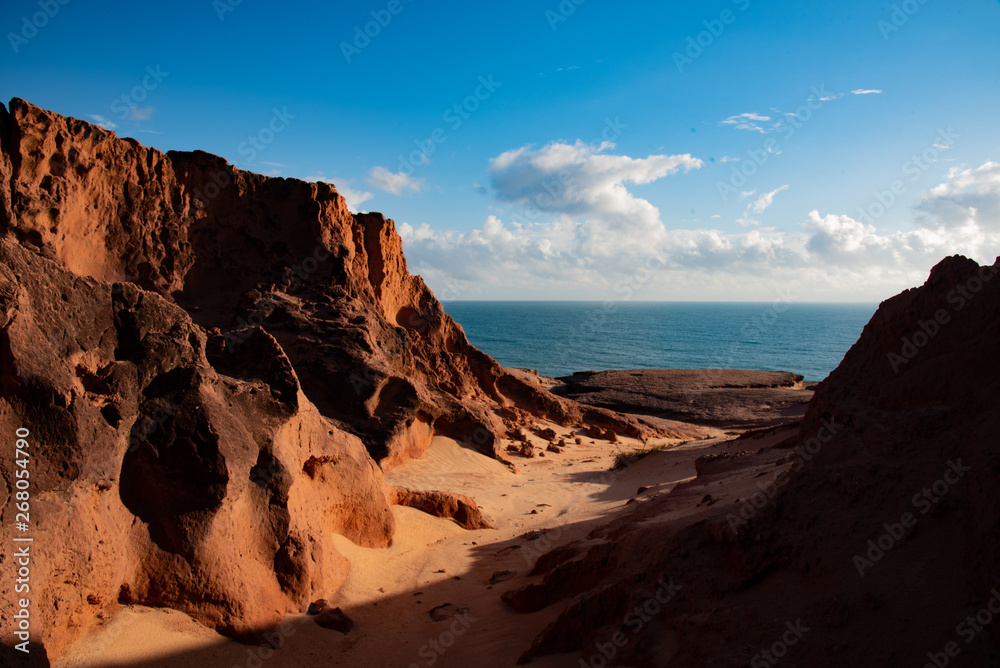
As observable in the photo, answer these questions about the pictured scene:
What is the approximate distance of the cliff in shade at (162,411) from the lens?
4234 mm

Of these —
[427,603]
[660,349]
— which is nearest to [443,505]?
[427,603]

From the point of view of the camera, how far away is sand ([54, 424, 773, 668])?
453 cm

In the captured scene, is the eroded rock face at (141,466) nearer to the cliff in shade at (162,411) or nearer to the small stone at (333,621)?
the cliff in shade at (162,411)

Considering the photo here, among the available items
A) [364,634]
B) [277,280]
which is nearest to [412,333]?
[277,280]

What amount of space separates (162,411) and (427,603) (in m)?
3.47

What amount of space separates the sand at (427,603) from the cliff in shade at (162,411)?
24 cm

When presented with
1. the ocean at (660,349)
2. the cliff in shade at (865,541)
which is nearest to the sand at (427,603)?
the cliff in shade at (865,541)

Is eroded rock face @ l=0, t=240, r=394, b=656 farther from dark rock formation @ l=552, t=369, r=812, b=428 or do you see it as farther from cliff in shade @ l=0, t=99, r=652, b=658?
dark rock formation @ l=552, t=369, r=812, b=428

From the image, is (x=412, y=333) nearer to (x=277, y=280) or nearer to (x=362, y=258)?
(x=362, y=258)

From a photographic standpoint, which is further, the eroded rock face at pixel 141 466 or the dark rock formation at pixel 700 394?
the dark rock formation at pixel 700 394

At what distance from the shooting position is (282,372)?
6.62 metres

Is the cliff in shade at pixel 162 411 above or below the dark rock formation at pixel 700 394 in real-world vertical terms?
above

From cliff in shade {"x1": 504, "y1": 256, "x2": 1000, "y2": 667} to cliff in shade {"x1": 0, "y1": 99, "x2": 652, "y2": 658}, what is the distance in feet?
9.79

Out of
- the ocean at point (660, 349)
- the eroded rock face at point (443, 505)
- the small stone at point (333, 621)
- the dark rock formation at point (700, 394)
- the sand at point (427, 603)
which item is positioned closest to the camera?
the sand at point (427, 603)
